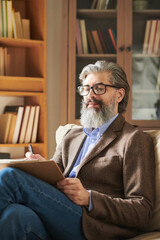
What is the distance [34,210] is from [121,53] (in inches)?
78.0

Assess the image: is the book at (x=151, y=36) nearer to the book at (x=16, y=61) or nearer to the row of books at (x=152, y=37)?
the row of books at (x=152, y=37)

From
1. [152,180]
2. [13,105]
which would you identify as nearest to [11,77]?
[13,105]

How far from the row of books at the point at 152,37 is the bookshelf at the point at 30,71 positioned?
0.83 metres

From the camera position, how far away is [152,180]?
59.3 inches

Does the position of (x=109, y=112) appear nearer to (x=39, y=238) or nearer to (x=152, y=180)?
(x=152, y=180)

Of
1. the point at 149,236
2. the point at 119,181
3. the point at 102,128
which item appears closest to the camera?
the point at 149,236

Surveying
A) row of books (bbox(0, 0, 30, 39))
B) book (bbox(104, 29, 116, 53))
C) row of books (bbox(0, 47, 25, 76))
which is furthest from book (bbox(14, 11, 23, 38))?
book (bbox(104, 29, 116, 53))

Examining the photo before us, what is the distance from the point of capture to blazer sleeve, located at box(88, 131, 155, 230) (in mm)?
1393

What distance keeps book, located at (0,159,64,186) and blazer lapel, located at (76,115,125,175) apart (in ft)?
0.86

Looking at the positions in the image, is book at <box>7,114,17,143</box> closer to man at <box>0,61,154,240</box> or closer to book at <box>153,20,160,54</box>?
man at <box>0,61,154,240</box>

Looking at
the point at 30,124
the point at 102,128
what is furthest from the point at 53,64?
the point at 102,128

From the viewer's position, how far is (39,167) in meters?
1.31

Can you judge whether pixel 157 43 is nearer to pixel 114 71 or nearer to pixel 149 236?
pixel 114 71

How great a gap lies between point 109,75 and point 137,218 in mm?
713
